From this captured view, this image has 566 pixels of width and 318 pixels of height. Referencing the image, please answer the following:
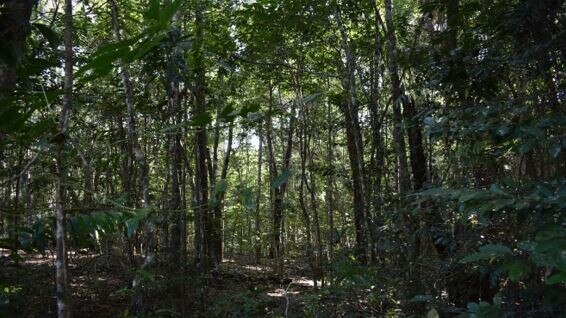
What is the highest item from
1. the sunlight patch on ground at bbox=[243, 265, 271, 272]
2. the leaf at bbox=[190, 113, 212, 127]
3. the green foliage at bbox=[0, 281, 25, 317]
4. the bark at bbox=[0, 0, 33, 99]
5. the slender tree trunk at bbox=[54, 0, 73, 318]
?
A: the bark at bbox=[0, 0, 33, 99]

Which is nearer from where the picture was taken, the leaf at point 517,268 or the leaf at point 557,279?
the leaf at point 557,279

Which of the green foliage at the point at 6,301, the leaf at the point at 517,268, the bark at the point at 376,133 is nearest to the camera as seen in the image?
the leaf at the point at 517,268

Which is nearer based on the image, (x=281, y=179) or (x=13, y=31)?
(x=281, y=179)

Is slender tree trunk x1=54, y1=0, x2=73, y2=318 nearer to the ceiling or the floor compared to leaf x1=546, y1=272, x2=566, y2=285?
nearer to the ceiling

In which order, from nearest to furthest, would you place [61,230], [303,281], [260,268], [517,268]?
[61,230], [517,268], [303,281], [260,268]

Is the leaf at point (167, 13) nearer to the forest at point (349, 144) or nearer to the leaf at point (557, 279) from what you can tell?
the forest at point (349, 144)

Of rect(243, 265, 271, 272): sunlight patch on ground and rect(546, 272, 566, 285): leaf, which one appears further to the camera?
rect(243, 265, 271, 272): sunlight patch on ground

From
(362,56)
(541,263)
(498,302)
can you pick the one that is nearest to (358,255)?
(362,56)

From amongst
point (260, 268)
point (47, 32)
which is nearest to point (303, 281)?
point (260, 268)

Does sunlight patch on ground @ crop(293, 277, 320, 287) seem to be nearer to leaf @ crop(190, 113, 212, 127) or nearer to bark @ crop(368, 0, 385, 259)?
bark @ crop(368, 0, 385, 259)

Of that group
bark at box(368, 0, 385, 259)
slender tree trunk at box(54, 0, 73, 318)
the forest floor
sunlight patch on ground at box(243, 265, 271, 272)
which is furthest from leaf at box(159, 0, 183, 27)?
sunlight patch on ground at box(243, 265, 271, 272)

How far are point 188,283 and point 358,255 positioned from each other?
8.54 feet

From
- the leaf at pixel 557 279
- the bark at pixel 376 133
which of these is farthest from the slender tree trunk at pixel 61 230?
the bark at pixel 376 133

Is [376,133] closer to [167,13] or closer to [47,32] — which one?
[47,32]
